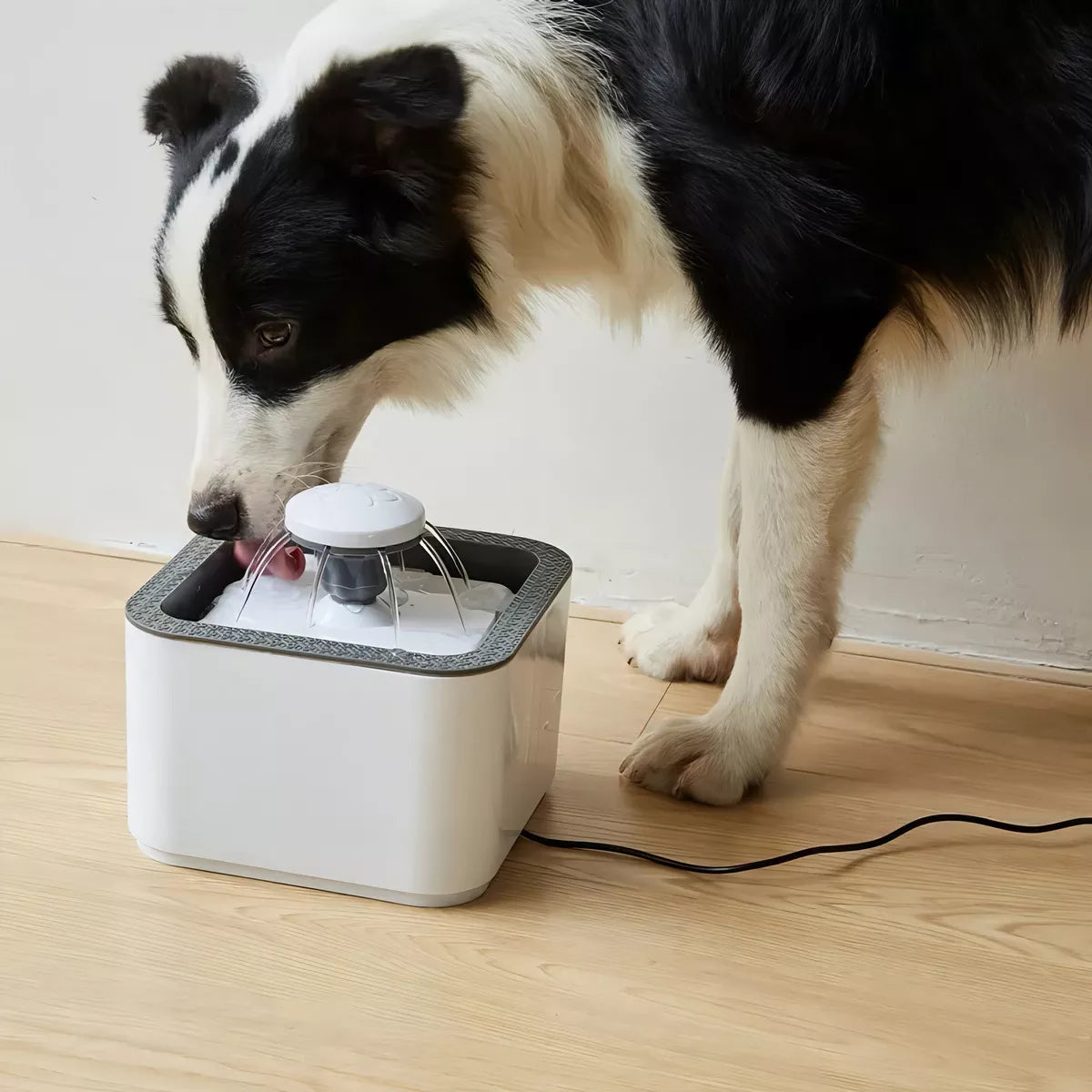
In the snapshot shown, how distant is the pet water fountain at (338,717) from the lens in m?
0.86

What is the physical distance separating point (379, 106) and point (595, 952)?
0.60 m

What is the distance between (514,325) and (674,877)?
0.47m

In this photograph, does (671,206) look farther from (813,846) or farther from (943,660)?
(943,660)

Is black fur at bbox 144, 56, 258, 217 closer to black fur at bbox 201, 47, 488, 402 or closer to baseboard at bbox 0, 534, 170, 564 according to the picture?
black fur at bbox 201, 47, 488, 402

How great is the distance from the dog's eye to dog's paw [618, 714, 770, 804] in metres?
0.44

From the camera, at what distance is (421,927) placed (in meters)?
0.91

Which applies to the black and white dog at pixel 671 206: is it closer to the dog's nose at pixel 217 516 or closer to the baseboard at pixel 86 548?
the dog's nose at pixel 217 516

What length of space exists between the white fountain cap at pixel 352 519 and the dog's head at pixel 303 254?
113mm

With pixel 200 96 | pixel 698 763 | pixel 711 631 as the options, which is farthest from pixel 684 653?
pixel 200 96

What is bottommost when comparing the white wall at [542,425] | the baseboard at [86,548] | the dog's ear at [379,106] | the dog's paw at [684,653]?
the baseboard at [86,548]

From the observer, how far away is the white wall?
134 centimetres

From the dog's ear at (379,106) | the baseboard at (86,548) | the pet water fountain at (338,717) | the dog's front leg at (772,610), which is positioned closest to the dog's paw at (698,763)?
the dog's front leg at (772,610)

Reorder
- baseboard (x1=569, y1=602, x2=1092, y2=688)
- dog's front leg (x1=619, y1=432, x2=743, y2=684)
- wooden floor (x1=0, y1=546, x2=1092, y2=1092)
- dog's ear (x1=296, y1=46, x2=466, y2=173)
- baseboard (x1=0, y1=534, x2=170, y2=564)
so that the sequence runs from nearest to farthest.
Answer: wooden floor (x1=0, y1=546, x2=1092, y2=1092) < dog's ear (x1=296, y1=46, x2=466, y2=173) < dog's front leg (x1=619, y1=432, x2=743, y2=684) < baseboard (x1=569, y1=602, x2=1092, y2=688) < baseboard (x1=0, y1=534, x2=170, y2=564)

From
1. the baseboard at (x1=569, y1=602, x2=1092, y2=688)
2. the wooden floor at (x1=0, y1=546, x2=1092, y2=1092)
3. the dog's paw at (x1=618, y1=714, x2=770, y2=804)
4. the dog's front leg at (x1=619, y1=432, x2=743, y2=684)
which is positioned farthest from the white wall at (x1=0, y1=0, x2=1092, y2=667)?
the dog's paw at (x1=618, y1=714, x2=770, y2=804)
